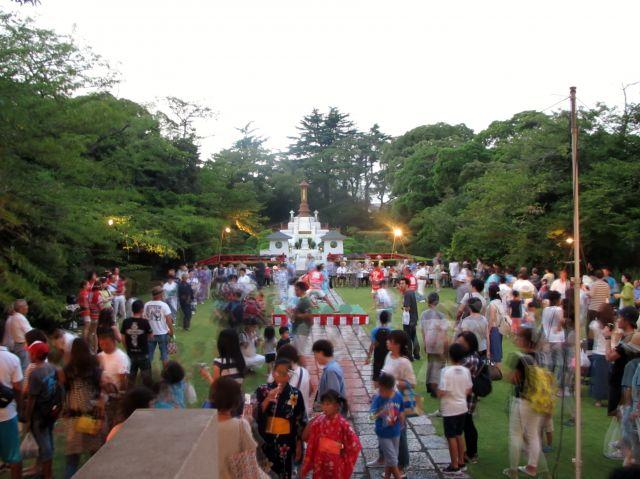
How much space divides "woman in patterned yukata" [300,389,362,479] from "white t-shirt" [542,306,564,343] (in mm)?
4825

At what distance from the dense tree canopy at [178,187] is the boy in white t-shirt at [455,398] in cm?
689

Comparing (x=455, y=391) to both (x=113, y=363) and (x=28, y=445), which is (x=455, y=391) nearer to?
(x=113, y=363)

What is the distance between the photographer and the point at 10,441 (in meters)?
5.04

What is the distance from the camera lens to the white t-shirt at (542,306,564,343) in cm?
820

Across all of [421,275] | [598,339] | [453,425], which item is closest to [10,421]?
[453,425]

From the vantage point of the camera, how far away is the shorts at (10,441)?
197 inches

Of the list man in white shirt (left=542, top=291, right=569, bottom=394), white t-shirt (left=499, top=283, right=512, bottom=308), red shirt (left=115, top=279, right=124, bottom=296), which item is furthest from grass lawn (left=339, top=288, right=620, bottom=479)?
red shirt (left=115, top=279, right=124, bottom=296)

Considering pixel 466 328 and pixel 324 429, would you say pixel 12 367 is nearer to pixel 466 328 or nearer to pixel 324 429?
pixel 324 429

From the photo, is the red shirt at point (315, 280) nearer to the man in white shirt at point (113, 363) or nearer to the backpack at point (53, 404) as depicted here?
the man in white shirt at point (113, 363)

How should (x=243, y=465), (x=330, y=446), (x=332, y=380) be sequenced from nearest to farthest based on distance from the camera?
(x=243, y=465) < (x=330, y=446) < (x=332, y=380)

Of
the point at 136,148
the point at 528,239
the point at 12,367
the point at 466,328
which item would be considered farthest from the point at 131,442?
the point at 136,148

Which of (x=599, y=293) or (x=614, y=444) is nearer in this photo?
(x=614, y=444)

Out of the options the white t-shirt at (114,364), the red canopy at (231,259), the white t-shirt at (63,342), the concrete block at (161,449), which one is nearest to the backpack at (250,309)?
the white t-shirt at (63,342)

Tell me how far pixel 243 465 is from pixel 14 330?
516 centimetres
